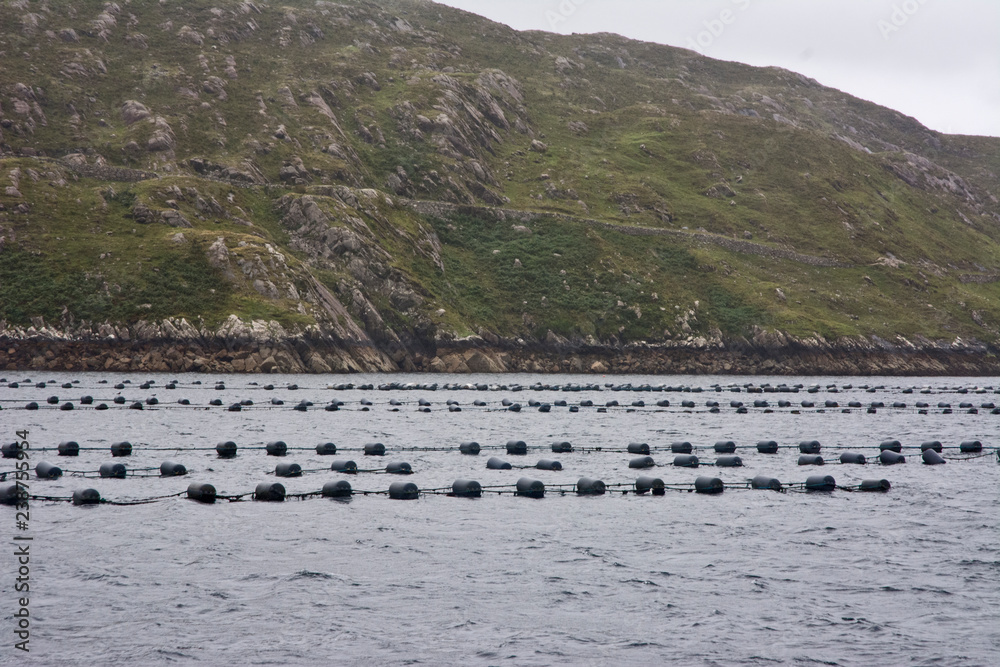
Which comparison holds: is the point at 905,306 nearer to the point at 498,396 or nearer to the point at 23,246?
the point at 498,396

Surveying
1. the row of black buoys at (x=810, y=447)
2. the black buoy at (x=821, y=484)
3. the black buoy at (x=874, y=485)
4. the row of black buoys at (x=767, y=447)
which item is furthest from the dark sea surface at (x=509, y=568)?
the row of black buoys at (x=810, y=447)

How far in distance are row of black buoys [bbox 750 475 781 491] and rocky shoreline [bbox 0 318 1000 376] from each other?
7678 centimetres

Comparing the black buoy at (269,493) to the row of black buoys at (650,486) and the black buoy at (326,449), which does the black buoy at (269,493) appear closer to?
the black buoy at (326,449)

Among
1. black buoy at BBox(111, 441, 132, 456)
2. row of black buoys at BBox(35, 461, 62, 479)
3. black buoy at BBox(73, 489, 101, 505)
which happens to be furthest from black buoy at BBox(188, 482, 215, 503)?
black buoy at BBox(111, 441, 132, 456)

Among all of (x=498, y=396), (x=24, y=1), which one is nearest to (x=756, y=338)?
(x=498, y=396)

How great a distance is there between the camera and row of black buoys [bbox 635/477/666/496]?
3778 centimetres

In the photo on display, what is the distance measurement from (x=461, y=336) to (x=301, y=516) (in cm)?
9534

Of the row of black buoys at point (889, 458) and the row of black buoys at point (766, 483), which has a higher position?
the row of black buoys at point (889, 458)

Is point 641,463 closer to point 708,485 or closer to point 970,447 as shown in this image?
point 708,485

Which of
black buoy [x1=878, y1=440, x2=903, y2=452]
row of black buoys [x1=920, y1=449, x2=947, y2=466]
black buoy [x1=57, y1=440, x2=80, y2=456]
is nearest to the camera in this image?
black buoy [x1=57, y1=440, x2=80, y2=456]

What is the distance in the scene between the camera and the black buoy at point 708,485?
126 ft

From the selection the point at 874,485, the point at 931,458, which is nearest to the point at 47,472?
the point at 874,485

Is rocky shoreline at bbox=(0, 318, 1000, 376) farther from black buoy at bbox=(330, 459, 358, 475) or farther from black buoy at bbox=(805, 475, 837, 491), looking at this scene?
black buoy at bbox=(805, 475, 837, 491)

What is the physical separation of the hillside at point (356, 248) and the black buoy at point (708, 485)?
3015 inches
